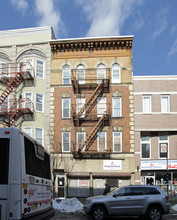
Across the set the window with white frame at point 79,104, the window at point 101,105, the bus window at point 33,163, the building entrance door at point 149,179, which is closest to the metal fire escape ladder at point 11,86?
the window with white frame at point 79,104

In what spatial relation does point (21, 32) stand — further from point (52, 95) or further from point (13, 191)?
point (13, 191)

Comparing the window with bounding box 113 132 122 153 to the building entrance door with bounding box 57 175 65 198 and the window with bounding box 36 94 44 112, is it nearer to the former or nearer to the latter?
the building entrance door with bounding box 57 175 65 198

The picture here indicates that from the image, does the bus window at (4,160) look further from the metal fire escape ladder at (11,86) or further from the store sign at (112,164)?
the metal fire escape ladder at (11,86)

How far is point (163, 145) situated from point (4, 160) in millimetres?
18438

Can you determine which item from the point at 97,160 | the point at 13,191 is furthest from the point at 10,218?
the point at 97,160

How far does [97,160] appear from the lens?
2202cm

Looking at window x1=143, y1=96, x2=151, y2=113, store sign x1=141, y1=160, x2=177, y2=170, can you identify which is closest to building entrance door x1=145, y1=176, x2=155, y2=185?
store sign x1=141, y1=160, x2=177, y2=170

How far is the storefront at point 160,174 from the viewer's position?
880 inches

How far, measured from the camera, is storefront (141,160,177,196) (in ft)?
73.4

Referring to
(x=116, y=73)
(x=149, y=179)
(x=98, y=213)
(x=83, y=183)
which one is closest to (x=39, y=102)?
(x=116, y=73)

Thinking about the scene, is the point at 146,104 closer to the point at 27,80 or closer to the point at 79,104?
the point at 79,104

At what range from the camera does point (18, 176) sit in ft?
21.9

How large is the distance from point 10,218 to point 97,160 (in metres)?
15.8

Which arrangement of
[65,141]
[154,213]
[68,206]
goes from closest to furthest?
[154,213] < [68,206] < [65,141]
